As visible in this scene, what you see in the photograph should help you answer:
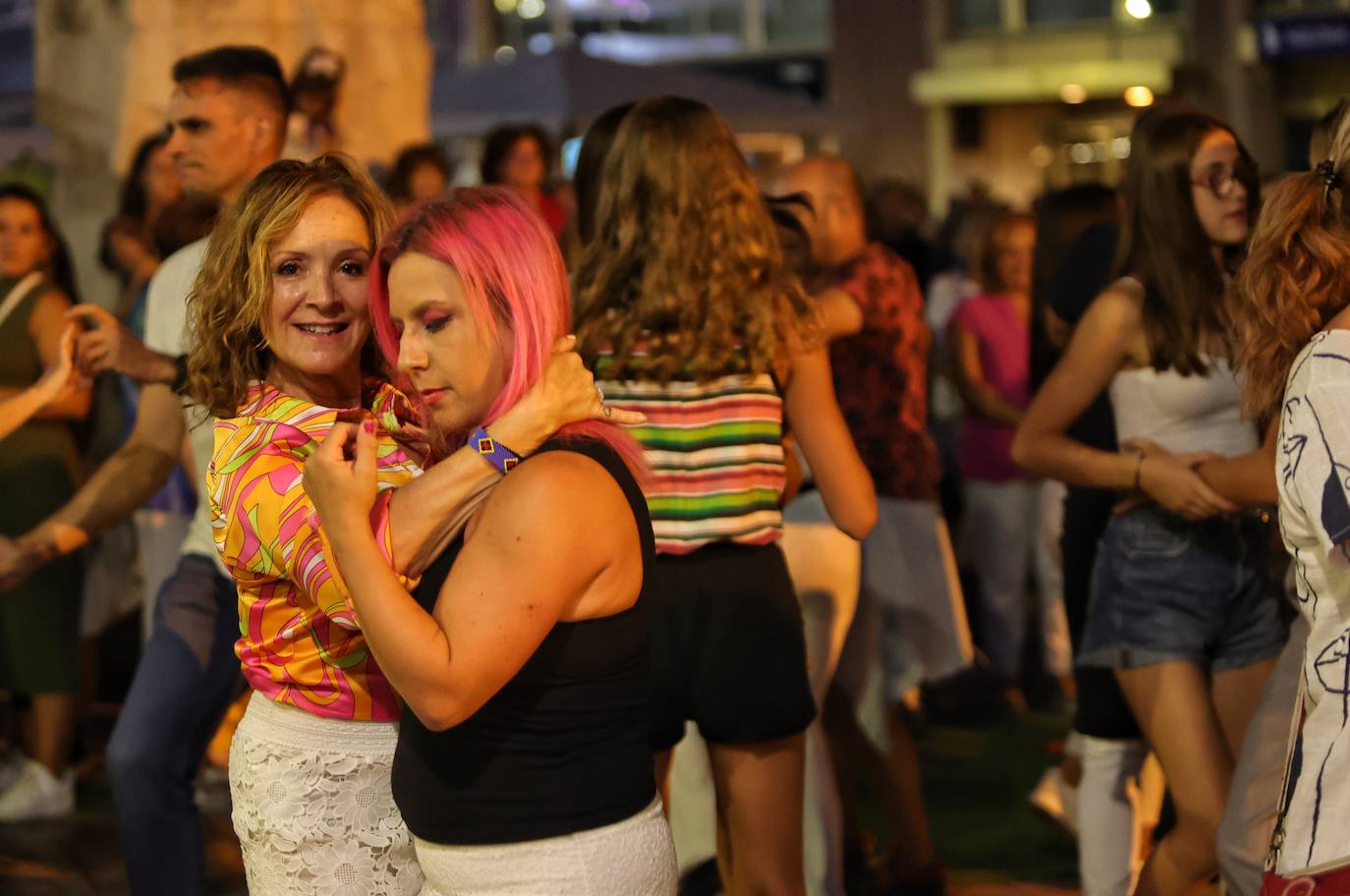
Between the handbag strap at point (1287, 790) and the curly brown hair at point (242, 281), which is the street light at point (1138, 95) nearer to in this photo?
the curly brown hair at point (242, 281)

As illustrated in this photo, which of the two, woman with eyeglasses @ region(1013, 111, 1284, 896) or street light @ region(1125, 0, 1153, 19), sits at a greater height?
street light @ region(1125, 0, 1153, 19)

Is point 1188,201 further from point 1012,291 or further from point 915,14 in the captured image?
point 915,14

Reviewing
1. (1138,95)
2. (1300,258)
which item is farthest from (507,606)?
(1138,95)

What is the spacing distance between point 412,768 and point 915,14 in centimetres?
2311

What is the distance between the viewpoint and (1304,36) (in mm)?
20594

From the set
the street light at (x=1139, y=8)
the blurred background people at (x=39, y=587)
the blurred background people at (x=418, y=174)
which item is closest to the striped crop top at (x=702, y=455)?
the blurred background people at (x=39, y=587)

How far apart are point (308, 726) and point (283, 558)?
31 centimetres

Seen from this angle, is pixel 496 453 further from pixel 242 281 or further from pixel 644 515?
pixel 242 281

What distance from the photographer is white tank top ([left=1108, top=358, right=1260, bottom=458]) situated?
369cm

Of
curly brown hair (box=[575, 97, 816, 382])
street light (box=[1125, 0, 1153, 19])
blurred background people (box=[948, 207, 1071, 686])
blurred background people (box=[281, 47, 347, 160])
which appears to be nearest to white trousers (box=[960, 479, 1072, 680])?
blurred background people (box=[948, 207, 1071, 686])

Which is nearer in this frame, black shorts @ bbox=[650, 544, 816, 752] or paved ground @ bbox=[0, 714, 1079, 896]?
black shorts @ bbox=[650, 544, 816, 752]

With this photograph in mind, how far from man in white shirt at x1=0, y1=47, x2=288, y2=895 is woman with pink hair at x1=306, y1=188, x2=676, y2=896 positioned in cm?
124

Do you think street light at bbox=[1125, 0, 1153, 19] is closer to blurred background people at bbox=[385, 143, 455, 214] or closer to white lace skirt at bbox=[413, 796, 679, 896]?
blurred background people at bbox=[385, 143, 455, 214]

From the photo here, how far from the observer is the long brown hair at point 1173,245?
3680 millimetres
